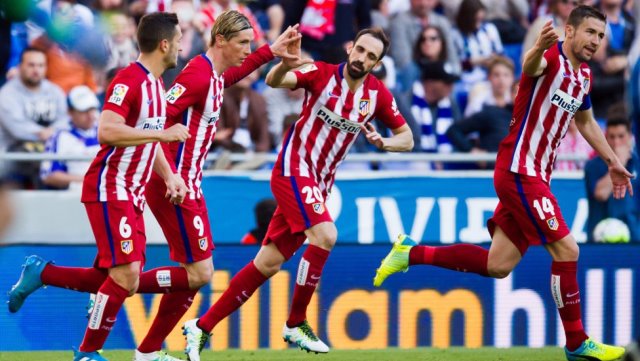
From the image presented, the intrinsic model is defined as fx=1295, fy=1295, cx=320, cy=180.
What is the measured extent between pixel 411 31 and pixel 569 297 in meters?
6.58

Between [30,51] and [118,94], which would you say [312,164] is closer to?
[118,94]

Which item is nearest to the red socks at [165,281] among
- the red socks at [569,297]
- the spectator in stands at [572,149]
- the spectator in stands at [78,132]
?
the red socks at [569,297]

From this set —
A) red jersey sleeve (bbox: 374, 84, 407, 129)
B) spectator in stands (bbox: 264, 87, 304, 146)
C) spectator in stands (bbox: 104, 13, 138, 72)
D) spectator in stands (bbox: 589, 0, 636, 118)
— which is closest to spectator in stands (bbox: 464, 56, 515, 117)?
spectator in stands (bbox: 589, 0, 636, 118)

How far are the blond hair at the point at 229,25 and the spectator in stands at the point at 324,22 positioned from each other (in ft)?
18.4

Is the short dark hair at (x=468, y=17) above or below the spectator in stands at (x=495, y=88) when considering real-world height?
above

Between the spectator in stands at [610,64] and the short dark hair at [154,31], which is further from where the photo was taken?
the spectator in stands at [610,64]

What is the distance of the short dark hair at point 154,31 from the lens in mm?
7535

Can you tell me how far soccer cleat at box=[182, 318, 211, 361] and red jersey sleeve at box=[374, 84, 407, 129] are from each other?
1932 millimetres

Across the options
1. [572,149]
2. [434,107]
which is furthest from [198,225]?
[572,149]

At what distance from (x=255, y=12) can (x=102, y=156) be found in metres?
7.31

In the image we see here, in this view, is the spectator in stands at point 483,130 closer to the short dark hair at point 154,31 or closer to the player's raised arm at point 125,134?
the short dark hair at point 154,31

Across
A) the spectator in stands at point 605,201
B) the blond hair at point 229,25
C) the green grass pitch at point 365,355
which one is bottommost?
the green grass pitch at point 365,355

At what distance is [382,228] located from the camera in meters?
11.9

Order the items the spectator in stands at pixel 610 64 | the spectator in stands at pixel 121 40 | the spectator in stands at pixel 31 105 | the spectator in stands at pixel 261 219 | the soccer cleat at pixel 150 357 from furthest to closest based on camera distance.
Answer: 1. the spectator in stands at pixel 610 64
2. the spectator in stands at pixel 121 40
3. the spectator in stands at pixel 31 105
4. the spectator in stands at pixel 261 219
5. the soccer cleat at pixel 150 357
